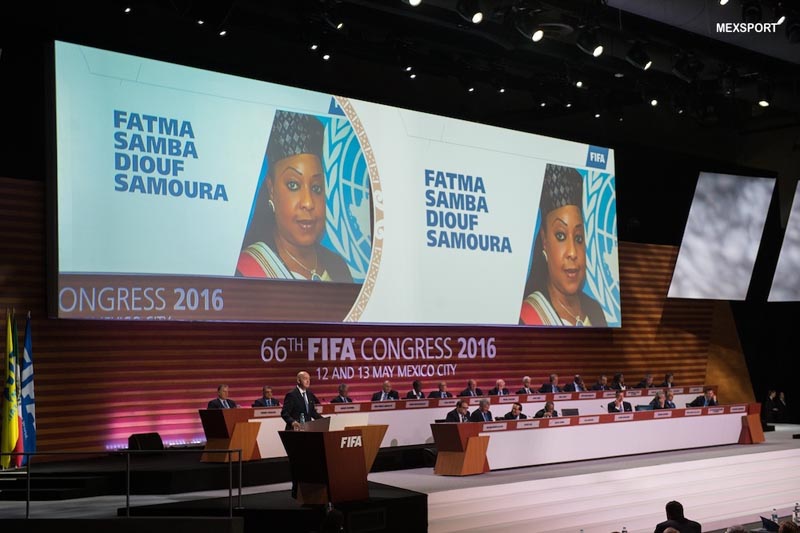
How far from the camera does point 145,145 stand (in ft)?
39.4

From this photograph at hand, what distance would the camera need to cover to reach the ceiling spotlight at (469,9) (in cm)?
1212

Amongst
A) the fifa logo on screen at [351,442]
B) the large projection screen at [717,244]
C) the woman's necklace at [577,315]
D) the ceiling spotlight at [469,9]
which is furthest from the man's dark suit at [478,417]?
the large projection screen at [717,244]

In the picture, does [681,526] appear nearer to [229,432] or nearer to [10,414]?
[229,432]

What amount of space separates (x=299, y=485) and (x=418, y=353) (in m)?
7.71

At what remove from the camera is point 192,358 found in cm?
1347

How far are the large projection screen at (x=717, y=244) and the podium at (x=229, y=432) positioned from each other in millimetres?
12018

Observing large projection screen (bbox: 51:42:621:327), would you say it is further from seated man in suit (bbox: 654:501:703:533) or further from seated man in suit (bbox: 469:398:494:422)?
seated man in suit (bbox: 654:501:703:533)

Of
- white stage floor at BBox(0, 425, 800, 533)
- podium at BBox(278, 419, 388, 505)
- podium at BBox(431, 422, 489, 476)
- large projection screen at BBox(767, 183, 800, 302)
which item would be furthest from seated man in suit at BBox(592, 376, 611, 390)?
podium at BBox(278, 419, 388, 505)

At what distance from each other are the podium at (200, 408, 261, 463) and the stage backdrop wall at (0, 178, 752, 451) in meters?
2.03

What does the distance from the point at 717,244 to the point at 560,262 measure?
206 inches

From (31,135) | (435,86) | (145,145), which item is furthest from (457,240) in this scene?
(31,135)

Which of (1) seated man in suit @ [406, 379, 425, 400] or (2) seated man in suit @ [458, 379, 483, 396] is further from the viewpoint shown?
(2) seated man in suit @ [458, 379, 483, 396]

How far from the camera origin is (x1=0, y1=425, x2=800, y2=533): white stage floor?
977 centimetres

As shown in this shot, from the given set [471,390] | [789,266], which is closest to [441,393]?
[471,390]
